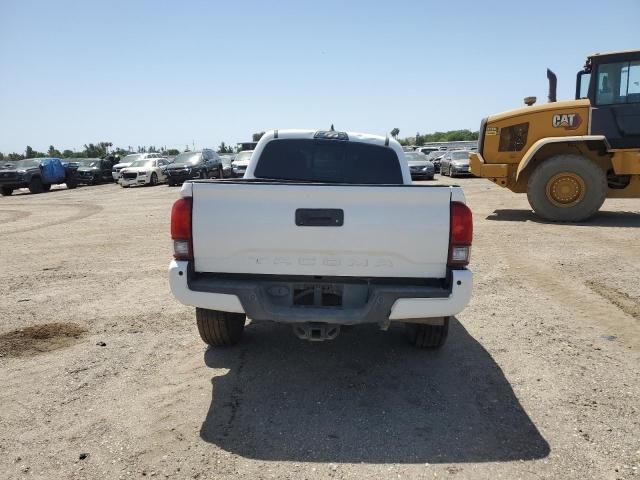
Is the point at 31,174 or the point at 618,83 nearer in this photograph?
the point at 618,83

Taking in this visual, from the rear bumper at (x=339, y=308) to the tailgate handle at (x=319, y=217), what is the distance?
1.55ft

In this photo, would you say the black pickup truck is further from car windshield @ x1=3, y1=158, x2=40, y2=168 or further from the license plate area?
the license plate area

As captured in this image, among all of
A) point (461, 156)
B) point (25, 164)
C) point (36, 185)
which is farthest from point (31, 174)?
point (461, 156)

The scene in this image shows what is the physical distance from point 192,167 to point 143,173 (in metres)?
3.58

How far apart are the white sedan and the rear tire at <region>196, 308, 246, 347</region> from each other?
23.6m

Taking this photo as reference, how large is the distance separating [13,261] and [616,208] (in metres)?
14.6

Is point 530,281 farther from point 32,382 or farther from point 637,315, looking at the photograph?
point 32,382

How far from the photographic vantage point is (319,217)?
10.6 feet

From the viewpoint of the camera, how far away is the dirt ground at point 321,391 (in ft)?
8.87

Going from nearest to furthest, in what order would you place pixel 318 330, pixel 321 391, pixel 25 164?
pixel 318 330
pixel 321 391
pixel 25 164

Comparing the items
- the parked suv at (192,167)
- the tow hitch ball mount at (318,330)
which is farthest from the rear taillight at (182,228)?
the parked suv at (192,167)

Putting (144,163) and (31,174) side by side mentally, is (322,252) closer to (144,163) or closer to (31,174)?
(31,174)

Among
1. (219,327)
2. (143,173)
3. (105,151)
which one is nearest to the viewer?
(219,327)

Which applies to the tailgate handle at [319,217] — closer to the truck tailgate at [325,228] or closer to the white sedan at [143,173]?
the truck tailgate at [325,228]
